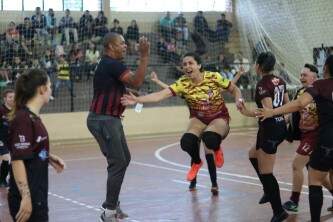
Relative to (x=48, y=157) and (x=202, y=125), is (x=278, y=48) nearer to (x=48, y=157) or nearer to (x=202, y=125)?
(x=202, y=125)

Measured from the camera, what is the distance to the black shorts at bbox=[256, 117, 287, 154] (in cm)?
689

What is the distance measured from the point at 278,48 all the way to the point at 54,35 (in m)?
7.06

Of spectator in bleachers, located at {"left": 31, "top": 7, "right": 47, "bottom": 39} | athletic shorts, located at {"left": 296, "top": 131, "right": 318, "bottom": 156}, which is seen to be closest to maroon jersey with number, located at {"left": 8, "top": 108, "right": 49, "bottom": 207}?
athletic shorts, located at {"left": 296, "top": 131, "right": 318, "bottom": 156}

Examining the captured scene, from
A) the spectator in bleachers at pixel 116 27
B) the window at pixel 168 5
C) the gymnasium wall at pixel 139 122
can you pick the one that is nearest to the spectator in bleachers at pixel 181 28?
the window at pixel 168 5

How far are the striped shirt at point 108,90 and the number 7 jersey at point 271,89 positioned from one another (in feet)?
5.02

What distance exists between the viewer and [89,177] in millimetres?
10789

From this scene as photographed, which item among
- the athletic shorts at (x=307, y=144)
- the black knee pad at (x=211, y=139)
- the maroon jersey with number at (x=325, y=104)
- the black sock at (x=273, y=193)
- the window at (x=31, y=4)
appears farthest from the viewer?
the window at (x=31, y=4)

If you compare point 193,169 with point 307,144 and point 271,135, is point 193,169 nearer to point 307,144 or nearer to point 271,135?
point 307,144

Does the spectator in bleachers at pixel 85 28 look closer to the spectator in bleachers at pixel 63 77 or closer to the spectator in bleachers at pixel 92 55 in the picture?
the spectator in bleachers at pixel 92 55

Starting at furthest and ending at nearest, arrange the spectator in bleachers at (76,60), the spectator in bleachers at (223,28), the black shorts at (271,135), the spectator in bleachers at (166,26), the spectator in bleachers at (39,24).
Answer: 1. the spectator in bleachers at (223,28)
2. the spectator in bleachers at (166,26)
3. the spectator in bleachers at (39,24)
4. the spectator in bleachers at (76,60)
5. the black shorts at (271,135)

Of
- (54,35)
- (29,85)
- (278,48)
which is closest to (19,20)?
(54,35)

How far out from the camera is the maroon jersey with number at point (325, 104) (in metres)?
6.01

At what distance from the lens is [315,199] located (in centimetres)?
623

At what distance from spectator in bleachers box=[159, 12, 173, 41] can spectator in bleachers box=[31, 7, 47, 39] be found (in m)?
4.44
